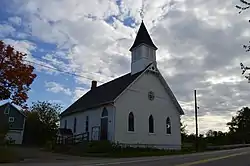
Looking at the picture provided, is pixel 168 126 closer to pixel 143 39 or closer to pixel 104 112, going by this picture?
pixel 104 112

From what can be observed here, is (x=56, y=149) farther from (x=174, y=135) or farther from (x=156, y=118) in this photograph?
(x=174, y=135)

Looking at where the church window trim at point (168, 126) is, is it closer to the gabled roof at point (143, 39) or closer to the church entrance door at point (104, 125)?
the church entrance door at point (104, 125)

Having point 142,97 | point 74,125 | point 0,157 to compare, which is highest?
point 142,97

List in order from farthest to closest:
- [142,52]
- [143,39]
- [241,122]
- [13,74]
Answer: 1. [241,122]
2. [143,39]
3. [142,52]
4. [13,74]

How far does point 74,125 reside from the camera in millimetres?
39156

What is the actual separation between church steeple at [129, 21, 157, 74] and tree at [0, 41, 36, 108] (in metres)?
12.4

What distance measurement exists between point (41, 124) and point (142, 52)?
75.2 ft

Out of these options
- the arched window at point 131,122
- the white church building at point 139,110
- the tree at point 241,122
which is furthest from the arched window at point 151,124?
the tree at point 241,122

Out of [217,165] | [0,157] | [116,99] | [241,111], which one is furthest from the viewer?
[241,111]

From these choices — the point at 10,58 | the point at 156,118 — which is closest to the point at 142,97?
the point at 156,118

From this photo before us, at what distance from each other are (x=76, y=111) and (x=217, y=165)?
27192 millimetres

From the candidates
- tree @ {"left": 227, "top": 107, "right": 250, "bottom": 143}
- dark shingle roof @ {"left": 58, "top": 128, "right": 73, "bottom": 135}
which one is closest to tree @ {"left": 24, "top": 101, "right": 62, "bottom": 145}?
dark shingle roof @ {"left": 58, "top": 128, "right": 73, "bottom": 135}

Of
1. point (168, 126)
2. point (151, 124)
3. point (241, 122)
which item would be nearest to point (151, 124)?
point (151, 124)

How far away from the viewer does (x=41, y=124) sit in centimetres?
4812
